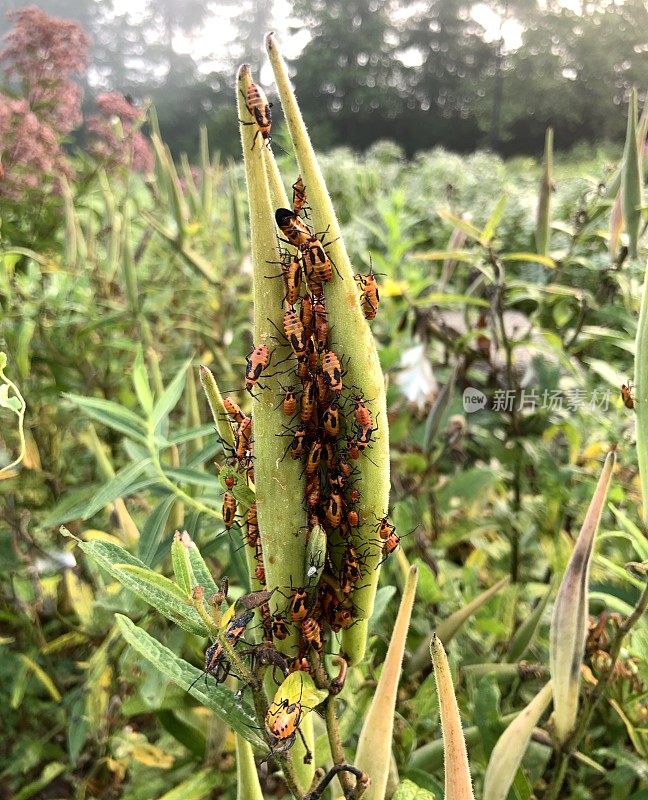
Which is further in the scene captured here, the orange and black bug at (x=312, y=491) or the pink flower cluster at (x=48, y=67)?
the pink flower cluster at (x=48, y=67)

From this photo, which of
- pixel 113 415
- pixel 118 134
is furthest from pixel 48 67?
pixel 113 415

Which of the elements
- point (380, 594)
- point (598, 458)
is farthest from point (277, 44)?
point (598, 458)

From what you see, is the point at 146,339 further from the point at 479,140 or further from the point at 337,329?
the point at 479,140

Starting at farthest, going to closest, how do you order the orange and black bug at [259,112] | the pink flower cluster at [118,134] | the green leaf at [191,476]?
1. the pink flower cluster at [118,134]
2. the green leaf at [191,476]
3. the orange and black bug at [259,112]

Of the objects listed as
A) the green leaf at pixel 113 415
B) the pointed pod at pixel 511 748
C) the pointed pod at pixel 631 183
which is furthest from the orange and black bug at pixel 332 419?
the pointed pod at pixel 631 183

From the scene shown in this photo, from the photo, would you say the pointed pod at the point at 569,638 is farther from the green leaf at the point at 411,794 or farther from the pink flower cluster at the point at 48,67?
the pink flower cluster at the point at 48,67

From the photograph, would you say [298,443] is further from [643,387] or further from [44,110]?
[44,110]

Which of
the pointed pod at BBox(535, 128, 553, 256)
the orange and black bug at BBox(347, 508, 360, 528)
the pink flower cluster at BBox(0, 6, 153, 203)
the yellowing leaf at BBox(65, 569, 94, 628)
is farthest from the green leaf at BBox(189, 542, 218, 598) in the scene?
the pink flower cluster at BBox(0, 6, 153, 203)

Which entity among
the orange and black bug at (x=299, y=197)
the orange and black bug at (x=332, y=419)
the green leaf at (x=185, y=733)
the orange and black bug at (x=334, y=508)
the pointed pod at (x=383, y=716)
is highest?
the orange and black bug at (x=299, y=197)
